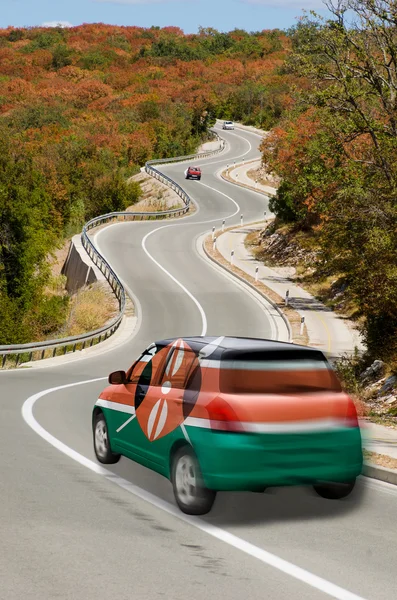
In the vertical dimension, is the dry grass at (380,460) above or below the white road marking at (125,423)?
below

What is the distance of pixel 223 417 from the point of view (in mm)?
7102

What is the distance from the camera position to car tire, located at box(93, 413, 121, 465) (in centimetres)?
949

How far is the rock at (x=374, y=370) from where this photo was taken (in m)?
18.8

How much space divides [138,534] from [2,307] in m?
32.4

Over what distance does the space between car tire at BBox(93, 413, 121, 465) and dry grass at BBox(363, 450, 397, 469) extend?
2.94 m

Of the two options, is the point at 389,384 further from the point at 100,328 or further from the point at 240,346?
the point at 100,328

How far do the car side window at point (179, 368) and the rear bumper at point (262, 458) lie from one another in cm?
65

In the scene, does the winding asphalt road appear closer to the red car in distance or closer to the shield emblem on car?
the shield emblem on car

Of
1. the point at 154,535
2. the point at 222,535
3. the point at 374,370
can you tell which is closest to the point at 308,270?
the point at 374,370

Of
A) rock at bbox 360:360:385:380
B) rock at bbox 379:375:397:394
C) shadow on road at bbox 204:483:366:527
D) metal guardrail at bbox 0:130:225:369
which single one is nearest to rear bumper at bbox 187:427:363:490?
shadow on road at bbox 204:483:366:527

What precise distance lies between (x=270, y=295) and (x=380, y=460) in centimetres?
3190

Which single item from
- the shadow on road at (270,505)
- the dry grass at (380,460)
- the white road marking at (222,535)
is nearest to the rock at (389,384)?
the dry grass at (380,460)

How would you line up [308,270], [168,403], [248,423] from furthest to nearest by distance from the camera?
[308,270], [168,403], [248,423]

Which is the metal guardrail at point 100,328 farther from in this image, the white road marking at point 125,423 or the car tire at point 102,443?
the white road marking at point 125,423
